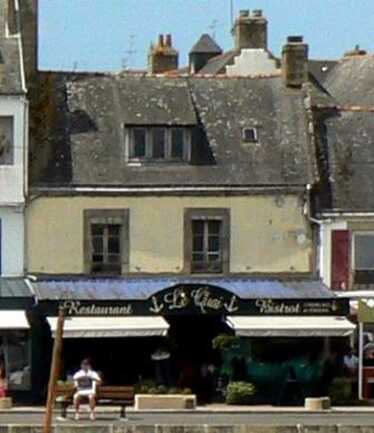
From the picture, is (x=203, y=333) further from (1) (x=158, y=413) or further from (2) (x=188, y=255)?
(1) (x=158, y=413)

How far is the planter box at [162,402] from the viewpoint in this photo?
44.1 metres

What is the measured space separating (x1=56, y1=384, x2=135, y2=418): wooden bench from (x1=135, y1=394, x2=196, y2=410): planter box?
128 cm

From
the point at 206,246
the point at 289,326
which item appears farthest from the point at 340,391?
the point at 206,246

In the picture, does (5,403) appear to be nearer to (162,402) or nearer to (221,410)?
(162,402)

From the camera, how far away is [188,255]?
158 feet

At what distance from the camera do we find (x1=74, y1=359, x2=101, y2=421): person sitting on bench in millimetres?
41312

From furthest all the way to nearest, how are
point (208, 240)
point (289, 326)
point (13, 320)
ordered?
point (208, 240) < point (289, 326) < point (13, 320)

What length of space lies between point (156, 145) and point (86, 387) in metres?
8.63

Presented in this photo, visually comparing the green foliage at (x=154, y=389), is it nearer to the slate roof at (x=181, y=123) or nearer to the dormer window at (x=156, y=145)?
the slate roof at (x=181, y=123)

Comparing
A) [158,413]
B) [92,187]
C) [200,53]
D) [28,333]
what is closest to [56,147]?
[92,187]

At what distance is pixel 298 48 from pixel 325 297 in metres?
7.33

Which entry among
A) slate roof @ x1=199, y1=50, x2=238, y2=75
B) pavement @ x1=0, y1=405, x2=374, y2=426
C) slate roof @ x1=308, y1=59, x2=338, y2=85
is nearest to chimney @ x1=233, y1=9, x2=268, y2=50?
slate roof @ x1=199, y1=50, x2=238, y2=75

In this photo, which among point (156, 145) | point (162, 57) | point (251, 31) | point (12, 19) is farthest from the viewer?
point (251, 31)

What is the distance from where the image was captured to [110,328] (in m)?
45.7
